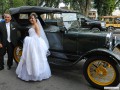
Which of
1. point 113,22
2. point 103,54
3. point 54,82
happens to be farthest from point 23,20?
point 113,22

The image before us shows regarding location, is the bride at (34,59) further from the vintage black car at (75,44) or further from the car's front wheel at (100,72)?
the car's front wheel at (100,72)

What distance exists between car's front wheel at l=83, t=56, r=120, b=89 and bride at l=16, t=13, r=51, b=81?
3.76ft

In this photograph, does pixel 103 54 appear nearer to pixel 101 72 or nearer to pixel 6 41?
pixel 101 72

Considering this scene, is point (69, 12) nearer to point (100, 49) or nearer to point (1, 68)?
point (100, 49)

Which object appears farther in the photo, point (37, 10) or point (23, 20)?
point (23, 20)

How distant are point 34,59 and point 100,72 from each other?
1.66 meters

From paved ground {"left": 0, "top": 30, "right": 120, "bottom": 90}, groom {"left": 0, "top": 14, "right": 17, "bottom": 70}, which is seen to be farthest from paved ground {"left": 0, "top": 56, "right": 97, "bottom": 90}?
groom {"left": 0, "top": 14, "right": 17, "bottom": 70}

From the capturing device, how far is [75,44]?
21.0 feet

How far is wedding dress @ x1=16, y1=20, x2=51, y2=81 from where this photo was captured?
6.06 meters

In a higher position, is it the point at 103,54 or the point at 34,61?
the point at 103,54

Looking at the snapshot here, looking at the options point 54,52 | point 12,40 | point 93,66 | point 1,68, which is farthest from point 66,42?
point 1,68

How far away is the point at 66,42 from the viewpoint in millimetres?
6562

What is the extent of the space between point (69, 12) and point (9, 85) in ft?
8.79

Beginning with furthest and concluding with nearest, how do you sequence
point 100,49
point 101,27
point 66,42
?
point 101,27
point 66,42
point 100,49
